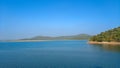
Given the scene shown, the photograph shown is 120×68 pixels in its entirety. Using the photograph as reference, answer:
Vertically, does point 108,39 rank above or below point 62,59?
above

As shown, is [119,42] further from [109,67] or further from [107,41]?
[109,67]

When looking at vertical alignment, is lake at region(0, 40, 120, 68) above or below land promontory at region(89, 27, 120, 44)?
below

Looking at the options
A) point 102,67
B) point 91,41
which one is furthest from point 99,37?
point 102,67

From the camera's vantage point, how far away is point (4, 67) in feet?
88.1

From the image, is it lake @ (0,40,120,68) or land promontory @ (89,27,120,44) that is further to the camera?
land promontory @ (89,27,120,44)

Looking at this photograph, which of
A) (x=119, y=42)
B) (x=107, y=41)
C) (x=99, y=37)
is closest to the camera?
(x=119, y=42)

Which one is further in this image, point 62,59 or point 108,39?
point 108,39

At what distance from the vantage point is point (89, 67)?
2686cm

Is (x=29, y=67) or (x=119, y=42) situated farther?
(x=119, y=42)

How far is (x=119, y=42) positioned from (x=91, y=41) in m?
26.8

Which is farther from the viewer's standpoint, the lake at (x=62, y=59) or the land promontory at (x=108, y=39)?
the land promontory at (x=108, y=39)

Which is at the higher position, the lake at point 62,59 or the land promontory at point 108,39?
the land promontory at point 108,39

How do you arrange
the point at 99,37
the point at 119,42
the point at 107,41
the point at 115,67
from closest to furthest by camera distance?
the point at 115,67 < the point at 119,42 < the point at 107,41 < the point at 99,37

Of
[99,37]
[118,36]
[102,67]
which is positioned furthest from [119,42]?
[102,67]
